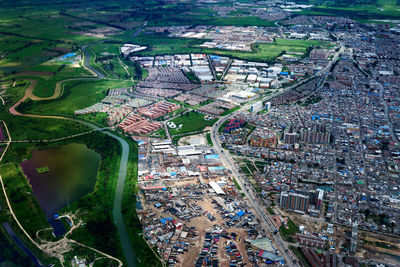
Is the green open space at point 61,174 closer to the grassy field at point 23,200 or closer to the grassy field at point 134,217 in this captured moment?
the grassy field at point 23,200

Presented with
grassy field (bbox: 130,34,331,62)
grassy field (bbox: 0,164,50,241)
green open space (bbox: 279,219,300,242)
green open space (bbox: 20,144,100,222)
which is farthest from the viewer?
grassy field (bbox: 130,34,331,62)

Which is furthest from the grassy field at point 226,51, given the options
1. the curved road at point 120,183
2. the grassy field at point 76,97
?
the curved road at point 120,183

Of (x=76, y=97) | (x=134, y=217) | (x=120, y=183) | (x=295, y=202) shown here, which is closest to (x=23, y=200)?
(x=120, y=183)

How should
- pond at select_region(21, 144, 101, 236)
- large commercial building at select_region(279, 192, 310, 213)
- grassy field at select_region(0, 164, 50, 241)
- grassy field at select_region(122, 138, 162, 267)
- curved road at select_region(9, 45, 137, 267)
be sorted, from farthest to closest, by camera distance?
pond at select_region(21, 144, 101, 236), large commercial building at select_region(279, 192, 310, 213), grassy field at select_region(0, 164, 50, 241), curved road at select_region(9, 45, 137, 267), grassy field at select_region(122, 138, 162, 267)

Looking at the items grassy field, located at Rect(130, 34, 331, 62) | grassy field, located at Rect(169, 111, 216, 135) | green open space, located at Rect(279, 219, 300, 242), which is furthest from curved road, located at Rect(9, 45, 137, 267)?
grassy field, located at Rect(130, 34, 331, 62)

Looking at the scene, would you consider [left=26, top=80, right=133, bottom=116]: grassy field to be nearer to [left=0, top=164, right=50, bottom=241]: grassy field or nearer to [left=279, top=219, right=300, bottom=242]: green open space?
[left=0, top=164, right=50, bottom=241]: grassy field

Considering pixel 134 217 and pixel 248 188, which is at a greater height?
pixel 248 188

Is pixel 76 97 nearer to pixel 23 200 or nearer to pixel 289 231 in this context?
pixel 23 200
